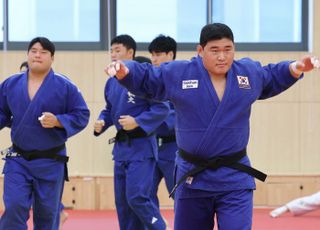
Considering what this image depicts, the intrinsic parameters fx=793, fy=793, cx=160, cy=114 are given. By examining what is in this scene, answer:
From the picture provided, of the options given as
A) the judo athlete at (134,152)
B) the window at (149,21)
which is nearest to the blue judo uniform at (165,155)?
the judo athlete at (134,152)

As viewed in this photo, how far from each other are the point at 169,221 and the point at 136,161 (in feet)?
7.99

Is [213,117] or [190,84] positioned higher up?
[190,84]

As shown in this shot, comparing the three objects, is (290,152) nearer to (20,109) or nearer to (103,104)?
(103,104)

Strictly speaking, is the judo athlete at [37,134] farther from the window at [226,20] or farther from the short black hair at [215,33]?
the window at [226,20]

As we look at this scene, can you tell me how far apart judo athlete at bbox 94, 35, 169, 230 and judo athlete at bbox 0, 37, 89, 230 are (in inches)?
24.5

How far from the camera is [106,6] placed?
9.71 metres

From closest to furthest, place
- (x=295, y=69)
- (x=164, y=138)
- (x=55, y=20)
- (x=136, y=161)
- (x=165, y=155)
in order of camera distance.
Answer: (x=295, y=69) < (x=136, y=161) < (x=165, y=155) < (x=164, y=138) < (x=55, y=20)

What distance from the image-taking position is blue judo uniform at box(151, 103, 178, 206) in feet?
A: 22.7

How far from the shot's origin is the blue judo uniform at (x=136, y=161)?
6.19 m

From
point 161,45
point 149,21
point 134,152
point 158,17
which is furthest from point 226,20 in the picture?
point 134,152

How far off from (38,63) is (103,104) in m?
3.91

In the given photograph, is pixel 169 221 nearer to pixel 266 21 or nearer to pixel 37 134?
pixel 266 21

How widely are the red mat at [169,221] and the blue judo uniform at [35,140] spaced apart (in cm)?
248

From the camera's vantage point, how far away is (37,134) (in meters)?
5.51
